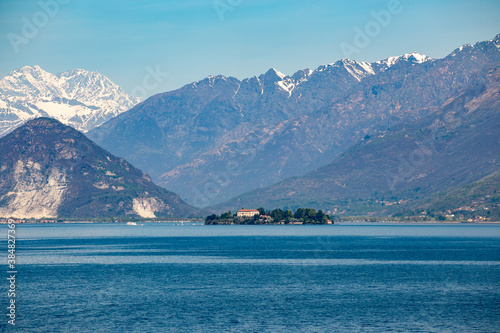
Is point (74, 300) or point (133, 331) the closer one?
point (133, 331)

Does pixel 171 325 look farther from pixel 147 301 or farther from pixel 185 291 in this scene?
pixel 185 291

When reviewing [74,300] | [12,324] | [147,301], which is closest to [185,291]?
[147,301]

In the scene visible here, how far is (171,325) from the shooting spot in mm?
98500

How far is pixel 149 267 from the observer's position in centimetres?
17462

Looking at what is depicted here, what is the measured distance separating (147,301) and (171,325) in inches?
841

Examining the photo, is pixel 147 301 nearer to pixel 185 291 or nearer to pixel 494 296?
pixel 185 291

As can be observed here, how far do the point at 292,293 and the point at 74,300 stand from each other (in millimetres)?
38777

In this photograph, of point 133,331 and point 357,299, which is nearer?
point 133,331

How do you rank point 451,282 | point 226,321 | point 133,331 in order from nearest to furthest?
point 133,331 → point 226,321 → point 451,282

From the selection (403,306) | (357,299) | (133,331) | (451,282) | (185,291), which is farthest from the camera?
(451,282)

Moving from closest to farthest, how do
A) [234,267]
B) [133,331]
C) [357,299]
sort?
[133,331]
[357,299]
[234,267]

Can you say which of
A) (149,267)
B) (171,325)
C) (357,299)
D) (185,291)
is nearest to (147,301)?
(185,291)

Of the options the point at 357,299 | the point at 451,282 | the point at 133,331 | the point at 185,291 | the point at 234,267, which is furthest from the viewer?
the point at 234,267

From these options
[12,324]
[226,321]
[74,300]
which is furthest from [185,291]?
[12,324]
